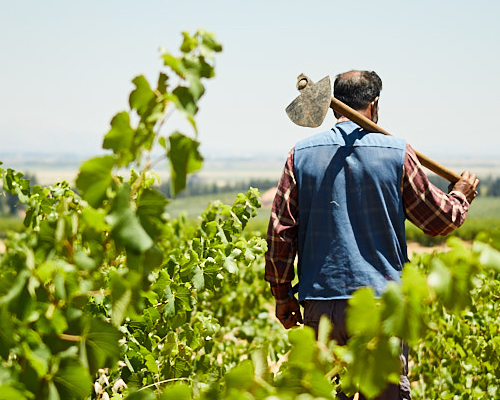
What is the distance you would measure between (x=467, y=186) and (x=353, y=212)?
0.54m

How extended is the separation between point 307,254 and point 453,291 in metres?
1.65

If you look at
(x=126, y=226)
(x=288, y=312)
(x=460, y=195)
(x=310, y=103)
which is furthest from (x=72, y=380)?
(x=460, y=195)

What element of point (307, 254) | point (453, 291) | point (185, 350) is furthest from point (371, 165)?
point (453, 291)

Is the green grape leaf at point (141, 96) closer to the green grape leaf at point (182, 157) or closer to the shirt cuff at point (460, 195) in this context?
the green grape leaf at point (182, 157)

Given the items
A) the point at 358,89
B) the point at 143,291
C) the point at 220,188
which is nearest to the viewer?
the point at 143,291

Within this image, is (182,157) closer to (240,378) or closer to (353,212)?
(240,378)

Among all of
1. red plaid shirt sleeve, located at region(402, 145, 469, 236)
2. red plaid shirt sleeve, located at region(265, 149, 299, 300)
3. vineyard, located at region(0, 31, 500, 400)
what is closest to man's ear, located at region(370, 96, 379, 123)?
red plaid shirt sleeve, located at region(402, 145, 469, 236)

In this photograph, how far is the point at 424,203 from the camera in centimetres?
237

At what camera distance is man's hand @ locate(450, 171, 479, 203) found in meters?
2.54

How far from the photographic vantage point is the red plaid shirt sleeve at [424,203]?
92.5 inches

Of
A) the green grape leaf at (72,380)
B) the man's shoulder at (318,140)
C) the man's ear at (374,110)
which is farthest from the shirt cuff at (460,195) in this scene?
the green grape leaf at (72,380)

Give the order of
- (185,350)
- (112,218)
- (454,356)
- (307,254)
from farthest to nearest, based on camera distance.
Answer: (454,356) < (307,254) < (185,350) < (112,218)

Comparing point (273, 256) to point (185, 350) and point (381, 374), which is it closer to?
point (185, 350)

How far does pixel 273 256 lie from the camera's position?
2.52 m
